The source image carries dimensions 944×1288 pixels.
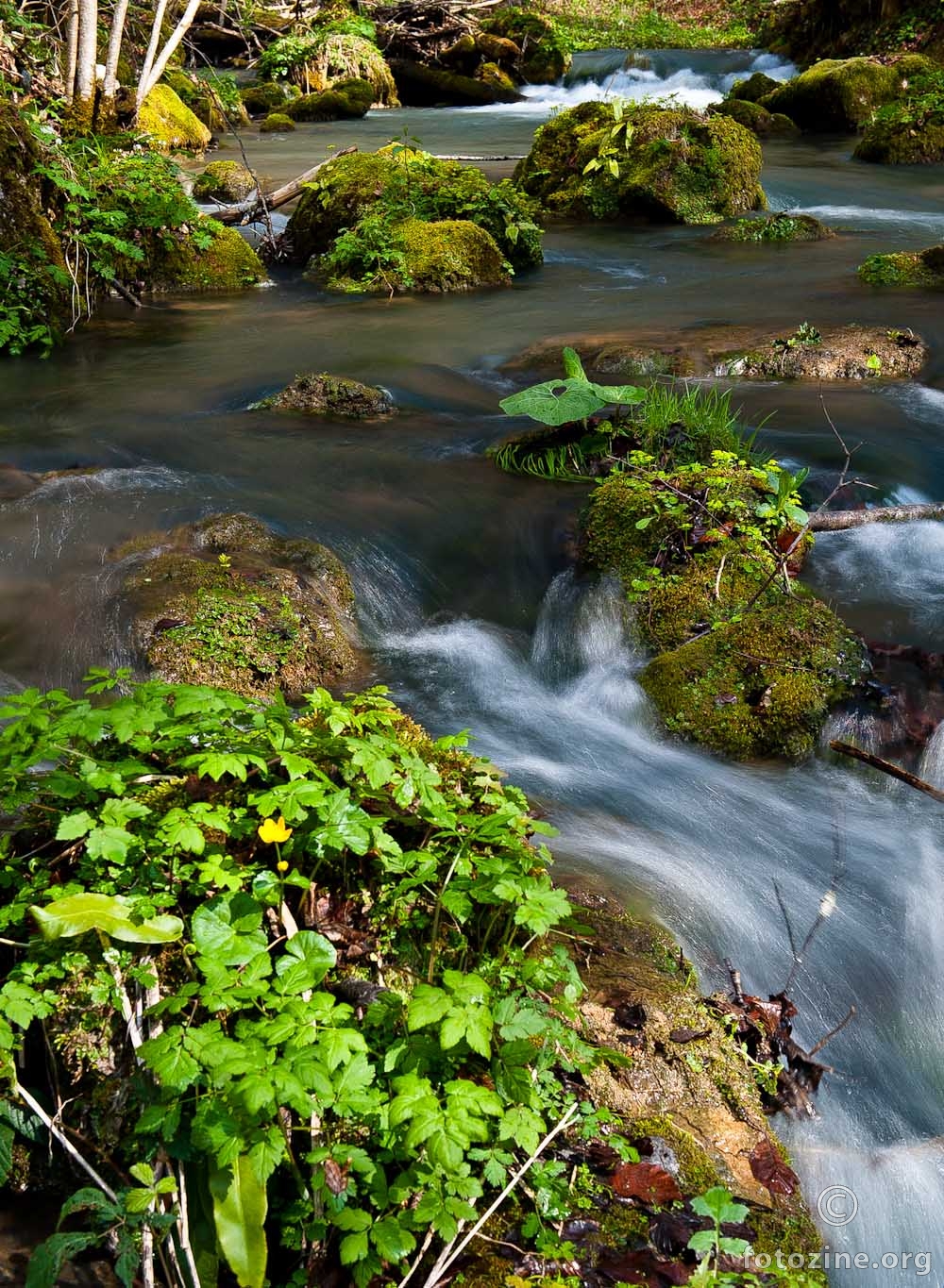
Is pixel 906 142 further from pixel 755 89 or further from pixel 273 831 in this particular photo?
pixel 273 831

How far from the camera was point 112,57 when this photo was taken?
10.3 meters

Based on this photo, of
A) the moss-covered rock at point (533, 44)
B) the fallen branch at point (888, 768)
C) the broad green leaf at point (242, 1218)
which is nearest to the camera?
the broad green leaf at point (242, 1218)

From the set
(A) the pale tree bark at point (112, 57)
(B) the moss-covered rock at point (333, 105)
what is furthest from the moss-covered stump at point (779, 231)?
(B) the moss-covered rock at point (333, 105)

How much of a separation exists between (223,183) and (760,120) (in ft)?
36.1

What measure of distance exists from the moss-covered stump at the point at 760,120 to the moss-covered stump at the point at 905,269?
33.8 ft

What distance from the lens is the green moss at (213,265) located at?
10180 mm

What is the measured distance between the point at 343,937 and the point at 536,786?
5.71 feet

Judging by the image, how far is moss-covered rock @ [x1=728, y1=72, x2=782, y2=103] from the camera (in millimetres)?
20828

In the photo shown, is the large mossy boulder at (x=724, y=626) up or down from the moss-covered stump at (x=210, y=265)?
down

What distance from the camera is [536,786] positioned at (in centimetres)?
414

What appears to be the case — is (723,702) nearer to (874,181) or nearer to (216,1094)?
(216,1094)

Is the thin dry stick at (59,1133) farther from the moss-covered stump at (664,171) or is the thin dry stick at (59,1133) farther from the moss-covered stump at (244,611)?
the moss-covered stump at (664,171)

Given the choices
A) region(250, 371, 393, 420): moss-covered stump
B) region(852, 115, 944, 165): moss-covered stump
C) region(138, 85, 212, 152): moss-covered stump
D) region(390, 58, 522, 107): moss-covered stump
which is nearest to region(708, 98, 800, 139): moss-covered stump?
region(852, 115, 944, 165): moss-covered stump

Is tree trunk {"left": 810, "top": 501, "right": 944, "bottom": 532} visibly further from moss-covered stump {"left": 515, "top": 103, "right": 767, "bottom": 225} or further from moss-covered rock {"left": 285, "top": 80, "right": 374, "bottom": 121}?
moss-covered rock {"left": 285, "top": 80, "right": 374, "bottom": 121}
